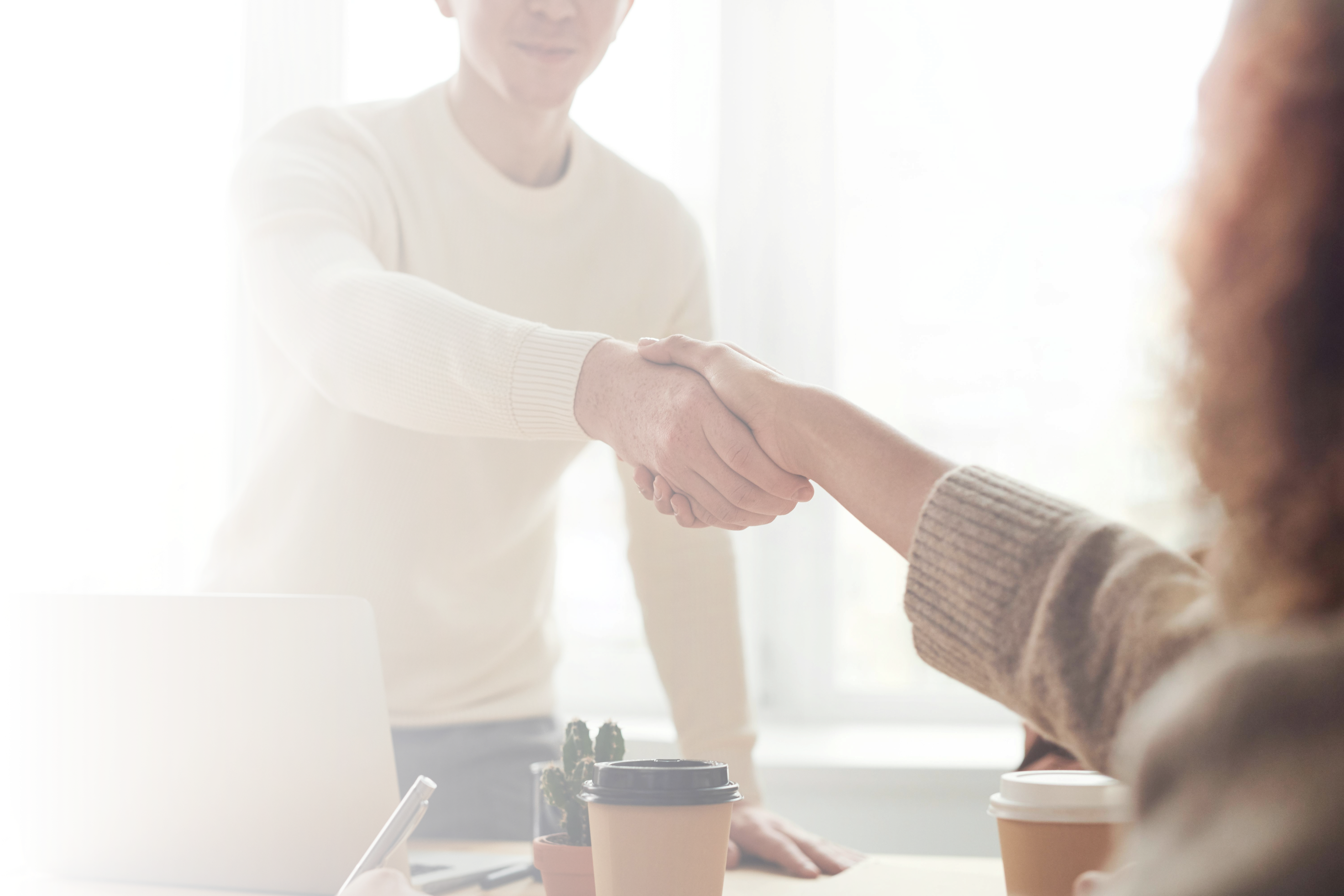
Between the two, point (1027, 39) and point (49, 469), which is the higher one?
point (1027, 39)

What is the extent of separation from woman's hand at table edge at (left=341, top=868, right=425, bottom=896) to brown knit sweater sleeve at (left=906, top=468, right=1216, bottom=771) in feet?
1.30

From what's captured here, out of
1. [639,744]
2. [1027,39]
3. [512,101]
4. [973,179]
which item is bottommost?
[639,744]

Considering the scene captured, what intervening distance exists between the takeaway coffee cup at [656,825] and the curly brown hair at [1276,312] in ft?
1.43

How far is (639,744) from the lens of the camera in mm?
2184

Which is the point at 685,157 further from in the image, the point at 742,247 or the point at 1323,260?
the point at 1323,260

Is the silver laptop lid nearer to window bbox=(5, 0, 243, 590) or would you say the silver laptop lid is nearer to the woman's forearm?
the woman's forearm

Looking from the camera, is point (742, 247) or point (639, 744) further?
point (742, 247)

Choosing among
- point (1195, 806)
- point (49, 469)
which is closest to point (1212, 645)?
point (1195, 806)

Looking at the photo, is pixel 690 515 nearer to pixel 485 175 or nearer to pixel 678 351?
pixel 678 351

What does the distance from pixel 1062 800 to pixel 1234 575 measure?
418mm

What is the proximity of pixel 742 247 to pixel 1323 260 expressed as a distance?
2058mm

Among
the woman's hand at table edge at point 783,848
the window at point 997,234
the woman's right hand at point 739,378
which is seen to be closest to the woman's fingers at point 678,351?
the woman's right hand at point 739,378

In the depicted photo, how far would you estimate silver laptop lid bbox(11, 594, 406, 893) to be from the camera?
0.92 m

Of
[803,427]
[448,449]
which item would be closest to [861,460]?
[803,427]
